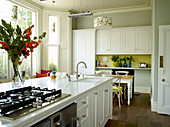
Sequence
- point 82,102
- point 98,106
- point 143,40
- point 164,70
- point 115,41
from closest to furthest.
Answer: point 82,102, point 98,106, point 164,70, point 143,40, point 115,41

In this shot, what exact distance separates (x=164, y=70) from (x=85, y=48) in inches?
134

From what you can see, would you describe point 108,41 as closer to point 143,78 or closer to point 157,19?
point 143,78

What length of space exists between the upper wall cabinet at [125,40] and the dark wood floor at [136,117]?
218 cm

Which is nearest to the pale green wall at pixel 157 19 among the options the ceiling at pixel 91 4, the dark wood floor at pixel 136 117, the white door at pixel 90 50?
the dark wood floor at pixel 136 117

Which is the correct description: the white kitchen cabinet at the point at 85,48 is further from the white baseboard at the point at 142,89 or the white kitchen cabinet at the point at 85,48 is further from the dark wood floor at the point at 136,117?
the dark wood floor at the point at 136,117

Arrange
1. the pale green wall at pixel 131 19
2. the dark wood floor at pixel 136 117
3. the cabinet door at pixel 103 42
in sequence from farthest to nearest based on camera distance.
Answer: the cabinet door at pixel 103 42
the pale green wall at pixel 131 19
the dark wood floor at pixel 136 117

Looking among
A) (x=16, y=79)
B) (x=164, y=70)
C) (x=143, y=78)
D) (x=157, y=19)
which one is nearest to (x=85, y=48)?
→ (x=143, y=78)

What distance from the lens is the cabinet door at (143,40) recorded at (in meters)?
5.68

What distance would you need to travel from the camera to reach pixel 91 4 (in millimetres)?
5773

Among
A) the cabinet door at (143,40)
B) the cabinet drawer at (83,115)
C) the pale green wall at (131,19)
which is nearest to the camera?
the cabinet drawer at (83,115)

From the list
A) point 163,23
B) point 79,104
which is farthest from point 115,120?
point 163,23

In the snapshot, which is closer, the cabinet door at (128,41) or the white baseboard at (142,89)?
the cabinet door at (128,41)

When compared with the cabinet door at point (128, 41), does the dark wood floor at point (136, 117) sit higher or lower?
lower

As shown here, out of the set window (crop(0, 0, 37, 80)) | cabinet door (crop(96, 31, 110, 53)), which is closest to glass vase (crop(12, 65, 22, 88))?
window (crop(0, 0, 37, 80))
